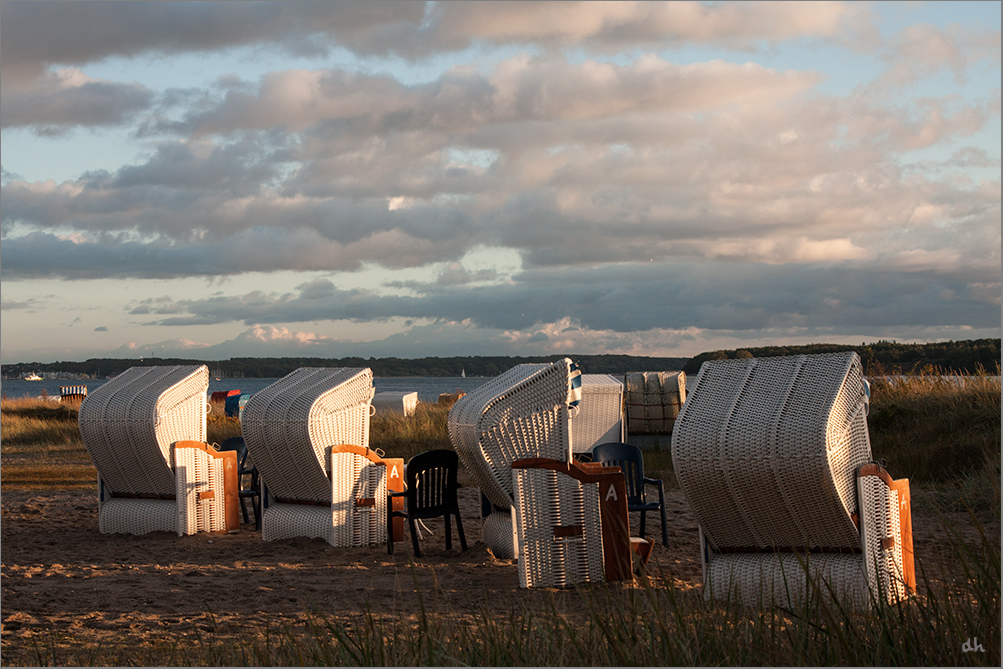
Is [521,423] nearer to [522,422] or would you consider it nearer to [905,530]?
[522,422]

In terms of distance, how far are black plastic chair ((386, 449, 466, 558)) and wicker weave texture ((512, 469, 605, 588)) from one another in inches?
69.1

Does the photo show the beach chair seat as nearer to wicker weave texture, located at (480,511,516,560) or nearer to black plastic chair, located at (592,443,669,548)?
wicker weave texture, located at (480,511,516,560)

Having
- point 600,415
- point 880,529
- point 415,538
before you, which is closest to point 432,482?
point 415,538

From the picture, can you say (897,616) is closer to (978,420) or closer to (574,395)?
(574,395)

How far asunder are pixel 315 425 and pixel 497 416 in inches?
96.5

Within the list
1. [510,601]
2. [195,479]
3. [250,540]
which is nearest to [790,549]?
[510,601]

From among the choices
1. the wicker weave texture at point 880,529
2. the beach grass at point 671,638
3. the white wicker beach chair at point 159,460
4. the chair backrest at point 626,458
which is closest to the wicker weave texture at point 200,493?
the white wicker beach chair at point 159,460

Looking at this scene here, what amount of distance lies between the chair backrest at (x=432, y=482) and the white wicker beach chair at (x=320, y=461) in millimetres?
892

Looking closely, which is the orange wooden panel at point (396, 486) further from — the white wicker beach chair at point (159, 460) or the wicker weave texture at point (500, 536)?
the white wicker beach chair at point (159, 460)

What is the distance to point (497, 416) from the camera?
7.86m

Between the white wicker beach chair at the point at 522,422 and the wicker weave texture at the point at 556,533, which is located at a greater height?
the white wicker beach chair at the point at 522,422

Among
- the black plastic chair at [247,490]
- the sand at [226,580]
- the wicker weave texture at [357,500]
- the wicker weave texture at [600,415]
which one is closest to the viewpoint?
the sand at [226,580]

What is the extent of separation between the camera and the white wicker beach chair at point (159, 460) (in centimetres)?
1034

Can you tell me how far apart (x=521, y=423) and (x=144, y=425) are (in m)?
4.94
